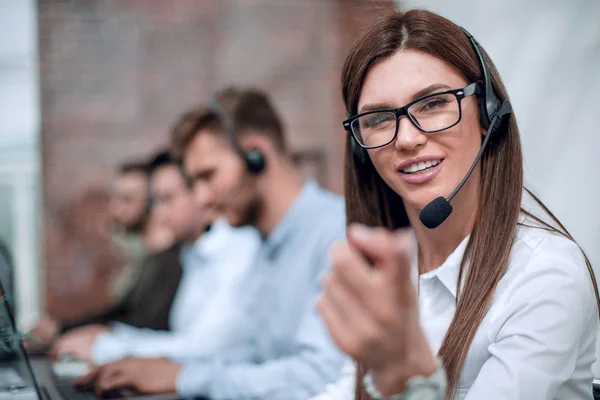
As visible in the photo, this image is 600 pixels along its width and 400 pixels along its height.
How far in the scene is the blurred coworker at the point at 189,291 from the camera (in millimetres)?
2645

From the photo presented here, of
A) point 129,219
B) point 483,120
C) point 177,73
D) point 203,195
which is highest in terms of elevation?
point 177,73

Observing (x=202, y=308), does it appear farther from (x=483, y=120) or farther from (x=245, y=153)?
(x=483, y=120)

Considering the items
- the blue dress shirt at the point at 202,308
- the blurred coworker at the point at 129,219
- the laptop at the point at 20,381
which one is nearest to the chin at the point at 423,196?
the laptop at the point at 20,381

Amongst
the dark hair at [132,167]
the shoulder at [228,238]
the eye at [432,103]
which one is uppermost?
the eye at [432,103]

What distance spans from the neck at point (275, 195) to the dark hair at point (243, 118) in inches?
4.2

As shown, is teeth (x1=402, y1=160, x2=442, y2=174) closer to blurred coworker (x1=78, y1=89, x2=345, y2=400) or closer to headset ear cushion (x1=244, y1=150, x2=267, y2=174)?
blurred coworker (x1=78, y1=89, x2=345, y2=400)

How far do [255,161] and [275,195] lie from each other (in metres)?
0.13

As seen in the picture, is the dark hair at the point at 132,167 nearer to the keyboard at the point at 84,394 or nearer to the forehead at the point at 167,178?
the forehead at the point at 167,178

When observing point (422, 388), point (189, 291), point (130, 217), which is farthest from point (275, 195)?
point (130, 217)

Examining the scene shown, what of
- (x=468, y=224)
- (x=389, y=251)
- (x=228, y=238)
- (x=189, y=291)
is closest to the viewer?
(x=389, y=251)

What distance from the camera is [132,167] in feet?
13.7

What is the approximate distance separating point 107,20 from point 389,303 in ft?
12.8

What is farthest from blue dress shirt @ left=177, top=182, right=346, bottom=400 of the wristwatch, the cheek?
the wristwatch

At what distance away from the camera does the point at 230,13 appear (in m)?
4.17
